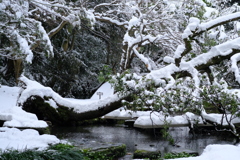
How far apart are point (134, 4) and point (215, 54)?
5655mm

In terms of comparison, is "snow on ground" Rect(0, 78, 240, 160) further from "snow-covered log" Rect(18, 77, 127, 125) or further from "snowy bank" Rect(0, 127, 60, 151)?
"snow-covered log" Rect(18, 77, 127, 125)

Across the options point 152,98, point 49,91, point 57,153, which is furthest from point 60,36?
point 57,153

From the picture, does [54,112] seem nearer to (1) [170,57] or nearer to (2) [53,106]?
(2) [53,106]

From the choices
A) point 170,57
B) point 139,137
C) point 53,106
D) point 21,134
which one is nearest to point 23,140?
point 21,134

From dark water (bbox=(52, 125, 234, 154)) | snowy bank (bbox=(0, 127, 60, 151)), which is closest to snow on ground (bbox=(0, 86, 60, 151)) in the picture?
snowy bank (bbox=(0, 127, 60, 151))

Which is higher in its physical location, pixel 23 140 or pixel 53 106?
pixel 53 106

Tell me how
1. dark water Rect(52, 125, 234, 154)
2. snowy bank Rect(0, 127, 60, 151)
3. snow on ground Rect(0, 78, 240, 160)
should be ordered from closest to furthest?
snow on ground Rect(0, 78, 240, 160) → snowy bank Rect(0, 127, 60, 151) → dark water Rect(52, 125, 234, 154)

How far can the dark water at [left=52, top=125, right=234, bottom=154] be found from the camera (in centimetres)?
834

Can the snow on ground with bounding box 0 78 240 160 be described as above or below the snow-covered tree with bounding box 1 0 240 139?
below

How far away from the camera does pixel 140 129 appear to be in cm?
1079

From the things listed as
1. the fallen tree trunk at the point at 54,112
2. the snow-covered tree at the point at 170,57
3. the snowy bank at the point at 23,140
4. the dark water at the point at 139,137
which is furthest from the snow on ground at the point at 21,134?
the fallen tree trunk at the point at 54,112

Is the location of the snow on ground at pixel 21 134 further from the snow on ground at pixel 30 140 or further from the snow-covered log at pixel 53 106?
the snow-covered log at pixel 53 106

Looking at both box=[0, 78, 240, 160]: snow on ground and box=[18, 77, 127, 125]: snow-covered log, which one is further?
box=[18, 77, 127, 125]: snow-covered log

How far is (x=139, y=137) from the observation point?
9.56m
